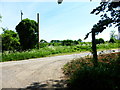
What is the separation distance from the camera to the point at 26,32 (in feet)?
77.5

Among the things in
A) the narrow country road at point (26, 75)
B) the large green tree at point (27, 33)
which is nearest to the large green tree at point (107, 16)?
the narrow country road at point (26, 75)

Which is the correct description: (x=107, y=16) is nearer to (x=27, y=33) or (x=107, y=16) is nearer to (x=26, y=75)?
(x=26, y=75)

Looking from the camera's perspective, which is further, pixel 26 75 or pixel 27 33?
pixel 27 33

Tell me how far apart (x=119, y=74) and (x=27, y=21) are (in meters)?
22.9

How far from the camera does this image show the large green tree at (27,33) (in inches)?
933

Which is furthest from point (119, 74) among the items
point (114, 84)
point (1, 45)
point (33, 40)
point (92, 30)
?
point (33, 40)

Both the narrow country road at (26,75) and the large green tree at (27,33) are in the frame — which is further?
the large green tree at (27,33)

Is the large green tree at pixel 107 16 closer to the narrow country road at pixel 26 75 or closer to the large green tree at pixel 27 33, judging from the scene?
the narrow country road at pixel 26 75

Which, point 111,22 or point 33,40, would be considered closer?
point 111,22

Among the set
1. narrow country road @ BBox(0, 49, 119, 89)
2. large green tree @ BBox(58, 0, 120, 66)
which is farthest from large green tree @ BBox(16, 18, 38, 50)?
large green tree @ BBox(58, 0, 120, 66)

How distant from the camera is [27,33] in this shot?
23656 mm

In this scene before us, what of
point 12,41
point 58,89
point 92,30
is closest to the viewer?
point 58,89

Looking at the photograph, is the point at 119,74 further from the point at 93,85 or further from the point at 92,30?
the point at 92,30

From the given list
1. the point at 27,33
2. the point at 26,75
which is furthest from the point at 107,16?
the point at 27,33
